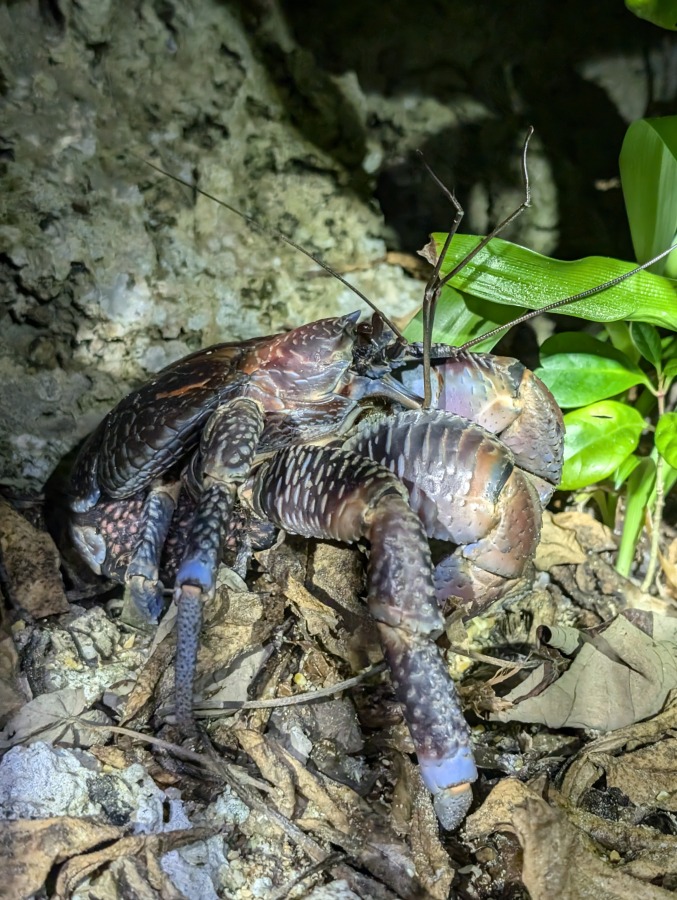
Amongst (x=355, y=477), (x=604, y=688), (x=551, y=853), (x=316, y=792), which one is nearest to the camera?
(x=551, y=853)

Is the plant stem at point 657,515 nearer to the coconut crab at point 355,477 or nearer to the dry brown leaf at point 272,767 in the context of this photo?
the coconut crab at point 355,477

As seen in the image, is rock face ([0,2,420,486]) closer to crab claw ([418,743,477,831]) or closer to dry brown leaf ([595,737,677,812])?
crab claw ([418,743,477,831])

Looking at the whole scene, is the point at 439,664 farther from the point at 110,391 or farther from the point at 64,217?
the point at 64,217

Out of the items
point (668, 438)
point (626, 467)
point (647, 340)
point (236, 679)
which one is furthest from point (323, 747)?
point (647, 340)

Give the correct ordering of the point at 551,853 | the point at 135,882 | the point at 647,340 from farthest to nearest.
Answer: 1. the point at 647,340
2. the point at 551,853
3. the point at 135,882

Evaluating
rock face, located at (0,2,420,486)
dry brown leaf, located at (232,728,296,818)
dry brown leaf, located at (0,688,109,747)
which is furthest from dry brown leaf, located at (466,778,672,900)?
rock face, located at (0,2,420,486)

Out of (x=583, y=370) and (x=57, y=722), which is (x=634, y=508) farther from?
(x=57, y=722)

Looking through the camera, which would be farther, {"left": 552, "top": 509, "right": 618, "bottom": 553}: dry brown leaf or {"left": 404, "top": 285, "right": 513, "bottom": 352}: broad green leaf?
{"left": 552, "top": 509, "right": 618, "bottom": 553}: dry brown leaf
